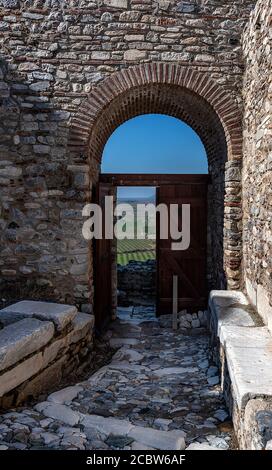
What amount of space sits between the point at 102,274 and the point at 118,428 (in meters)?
3.33

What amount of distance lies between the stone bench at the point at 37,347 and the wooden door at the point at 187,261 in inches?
81.0

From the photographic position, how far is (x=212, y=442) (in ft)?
9.34

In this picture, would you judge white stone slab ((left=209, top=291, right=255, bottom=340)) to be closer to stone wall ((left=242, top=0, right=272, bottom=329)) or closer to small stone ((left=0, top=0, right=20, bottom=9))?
stone wall ((left=242, top=0, right=272, bottom=329))

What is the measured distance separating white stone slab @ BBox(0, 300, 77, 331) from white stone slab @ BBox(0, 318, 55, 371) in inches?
5.5

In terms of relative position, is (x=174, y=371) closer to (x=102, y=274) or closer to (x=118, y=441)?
(x=118, y=441)

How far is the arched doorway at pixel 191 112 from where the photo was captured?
5117mm

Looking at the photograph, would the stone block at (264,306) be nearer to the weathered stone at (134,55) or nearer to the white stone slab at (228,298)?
the white stone slab at (228,298)

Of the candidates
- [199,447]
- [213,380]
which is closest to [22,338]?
[199,447]

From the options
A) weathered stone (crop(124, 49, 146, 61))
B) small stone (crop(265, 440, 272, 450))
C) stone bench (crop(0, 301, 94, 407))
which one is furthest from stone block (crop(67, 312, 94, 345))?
weathered stone (crop(124, 49, 146, 61))

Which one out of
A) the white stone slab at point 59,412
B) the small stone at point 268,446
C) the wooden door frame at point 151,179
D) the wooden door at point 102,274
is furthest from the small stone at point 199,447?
the wooden door frame at point 151,179

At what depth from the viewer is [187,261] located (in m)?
6.64

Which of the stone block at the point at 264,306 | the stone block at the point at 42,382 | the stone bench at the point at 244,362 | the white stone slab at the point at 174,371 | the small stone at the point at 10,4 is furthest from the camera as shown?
the small stone at the point at 10,4

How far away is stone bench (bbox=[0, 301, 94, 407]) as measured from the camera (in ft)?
10.8

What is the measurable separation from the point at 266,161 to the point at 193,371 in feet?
8.51
